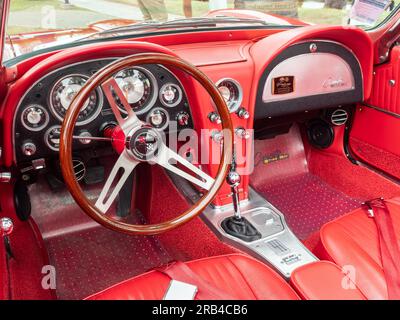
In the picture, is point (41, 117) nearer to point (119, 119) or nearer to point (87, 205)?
point (119, 119)

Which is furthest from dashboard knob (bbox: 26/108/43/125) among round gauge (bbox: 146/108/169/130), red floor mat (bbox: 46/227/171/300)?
red floor mat (bbox: 46/227/171/300)

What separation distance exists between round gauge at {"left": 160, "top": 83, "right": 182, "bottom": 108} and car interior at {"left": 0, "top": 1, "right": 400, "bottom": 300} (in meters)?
0.01

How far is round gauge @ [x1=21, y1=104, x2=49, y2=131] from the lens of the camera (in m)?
1.70

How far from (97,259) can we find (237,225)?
813mm

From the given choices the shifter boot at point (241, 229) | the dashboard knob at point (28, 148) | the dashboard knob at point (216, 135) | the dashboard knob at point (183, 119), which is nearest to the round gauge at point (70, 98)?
the dashboard knob at point (28, 148)

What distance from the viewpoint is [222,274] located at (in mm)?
1578

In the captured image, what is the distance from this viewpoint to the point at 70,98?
1.77 m

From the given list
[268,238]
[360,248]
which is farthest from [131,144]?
[360,248]

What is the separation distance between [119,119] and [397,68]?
1.58m

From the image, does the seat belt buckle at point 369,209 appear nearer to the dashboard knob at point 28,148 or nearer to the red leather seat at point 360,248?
the red leather seat at point 360,248

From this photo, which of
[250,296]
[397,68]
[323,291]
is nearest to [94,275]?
[250,296]

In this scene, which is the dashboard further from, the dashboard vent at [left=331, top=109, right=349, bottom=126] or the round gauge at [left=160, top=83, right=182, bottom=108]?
the dashboard vent at [left=331, top=109, right=349, bottom=126]

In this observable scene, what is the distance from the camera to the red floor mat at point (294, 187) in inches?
105

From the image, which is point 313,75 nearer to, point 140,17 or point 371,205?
point 371,205
